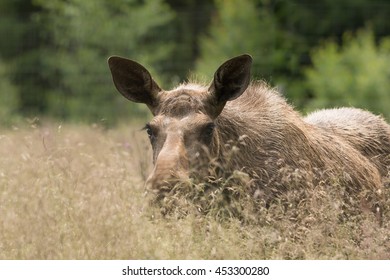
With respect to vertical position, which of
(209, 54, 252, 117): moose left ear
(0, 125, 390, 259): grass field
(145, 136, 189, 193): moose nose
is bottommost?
(0, 125, 390, 259): grass field

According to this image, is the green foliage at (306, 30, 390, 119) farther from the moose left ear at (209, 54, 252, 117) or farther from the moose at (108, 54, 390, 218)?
the moose left ear at (209, 54, 252, 117)

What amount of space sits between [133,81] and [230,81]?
0.76 metres

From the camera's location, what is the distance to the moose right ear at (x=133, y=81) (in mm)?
8094


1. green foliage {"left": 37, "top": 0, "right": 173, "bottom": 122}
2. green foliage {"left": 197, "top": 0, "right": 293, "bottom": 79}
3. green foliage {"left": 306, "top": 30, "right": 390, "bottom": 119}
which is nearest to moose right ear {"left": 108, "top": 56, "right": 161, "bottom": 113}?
green foliage {"left": 306, "top": 30, "right": 390, "bottom": 119}

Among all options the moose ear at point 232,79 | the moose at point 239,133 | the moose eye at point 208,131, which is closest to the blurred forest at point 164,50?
the moose at point 239,133

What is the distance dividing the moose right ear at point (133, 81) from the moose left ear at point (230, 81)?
446 mm

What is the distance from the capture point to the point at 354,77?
22.1 meters

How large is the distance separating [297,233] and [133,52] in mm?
16744

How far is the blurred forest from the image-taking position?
22.1 metres

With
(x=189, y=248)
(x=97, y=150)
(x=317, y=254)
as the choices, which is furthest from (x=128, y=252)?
(x=97, y=150)

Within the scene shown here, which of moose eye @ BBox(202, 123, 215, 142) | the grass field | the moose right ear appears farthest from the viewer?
the moose right ear

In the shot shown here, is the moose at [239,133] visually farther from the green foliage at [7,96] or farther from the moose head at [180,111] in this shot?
the green foliage at [7,96]

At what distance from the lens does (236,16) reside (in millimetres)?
23672

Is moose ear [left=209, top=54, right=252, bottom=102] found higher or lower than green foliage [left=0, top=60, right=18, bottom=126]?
lower
